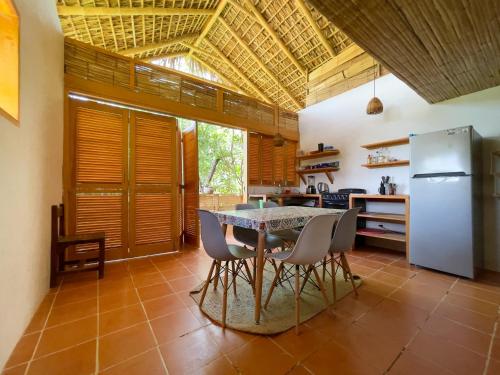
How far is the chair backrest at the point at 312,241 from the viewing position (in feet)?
5.18

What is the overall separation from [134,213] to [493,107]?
5201mm

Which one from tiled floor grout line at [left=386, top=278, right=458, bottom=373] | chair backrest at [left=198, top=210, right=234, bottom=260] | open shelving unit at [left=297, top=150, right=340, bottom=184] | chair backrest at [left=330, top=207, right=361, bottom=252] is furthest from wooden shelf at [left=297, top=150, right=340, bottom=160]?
chair backrest at [left=198, top=210, right=234, bottom=260]

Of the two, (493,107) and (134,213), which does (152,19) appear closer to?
(134,213)

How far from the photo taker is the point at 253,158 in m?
4.66

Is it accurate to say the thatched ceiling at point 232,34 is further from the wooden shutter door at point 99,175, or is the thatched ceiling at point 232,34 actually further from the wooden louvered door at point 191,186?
the wooden louvered door at point 191,186

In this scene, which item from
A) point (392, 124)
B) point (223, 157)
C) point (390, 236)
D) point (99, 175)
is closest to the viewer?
point (99, 175)

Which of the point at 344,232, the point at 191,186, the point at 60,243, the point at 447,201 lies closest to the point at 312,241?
the point at 344,232

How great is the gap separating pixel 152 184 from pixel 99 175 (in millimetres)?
712

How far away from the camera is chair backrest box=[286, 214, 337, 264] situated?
1578mm

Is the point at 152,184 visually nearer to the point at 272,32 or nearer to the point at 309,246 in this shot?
the point at 309,246

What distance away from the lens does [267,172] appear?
4.86 meters

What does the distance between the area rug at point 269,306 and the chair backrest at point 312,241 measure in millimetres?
507

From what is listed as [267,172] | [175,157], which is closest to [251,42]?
[267,172]

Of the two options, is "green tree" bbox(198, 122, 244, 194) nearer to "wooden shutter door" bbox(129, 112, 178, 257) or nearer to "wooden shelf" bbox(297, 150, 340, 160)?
"wooden shelf" bbox(297, 150, 340, 160)
